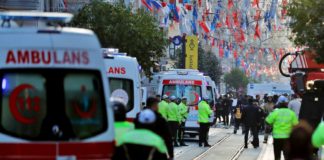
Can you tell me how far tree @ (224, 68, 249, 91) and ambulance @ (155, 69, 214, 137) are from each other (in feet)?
291

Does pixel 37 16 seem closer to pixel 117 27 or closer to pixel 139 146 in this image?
pixel 139 146

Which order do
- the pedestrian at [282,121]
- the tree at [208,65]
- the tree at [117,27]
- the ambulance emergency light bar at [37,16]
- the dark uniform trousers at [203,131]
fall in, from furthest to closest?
1. the tree at [208,65]
2. the tree at [117,27]
3. the dark uniform trousers at [203,131]
4. the pedestrian at [282,121]
5. the ambulance emergency light bar at [37,16]

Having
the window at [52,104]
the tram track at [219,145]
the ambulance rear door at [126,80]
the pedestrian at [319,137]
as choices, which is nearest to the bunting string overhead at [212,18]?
the tram track at [219,145]

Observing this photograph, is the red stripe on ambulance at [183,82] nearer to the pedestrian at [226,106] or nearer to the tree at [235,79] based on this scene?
the pedestrian at [226,106]

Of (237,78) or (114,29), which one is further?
(237,78)

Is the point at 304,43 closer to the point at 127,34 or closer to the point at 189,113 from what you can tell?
the point at 189,113

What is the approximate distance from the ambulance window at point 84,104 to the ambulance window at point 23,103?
34 centimetres

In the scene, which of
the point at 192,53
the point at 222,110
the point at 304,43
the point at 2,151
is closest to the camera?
the point at 2,151

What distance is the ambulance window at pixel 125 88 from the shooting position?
78.1ft

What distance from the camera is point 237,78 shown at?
5039 inches

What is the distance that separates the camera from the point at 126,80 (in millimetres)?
24078

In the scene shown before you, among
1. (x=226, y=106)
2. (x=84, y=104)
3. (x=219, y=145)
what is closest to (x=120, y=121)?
(x=84, y=104)

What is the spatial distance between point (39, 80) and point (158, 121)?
2100mm

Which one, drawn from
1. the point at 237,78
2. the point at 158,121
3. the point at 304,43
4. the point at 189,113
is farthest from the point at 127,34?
the point at 237,78
